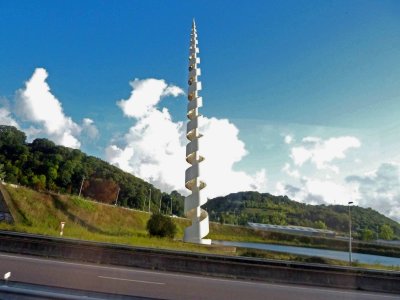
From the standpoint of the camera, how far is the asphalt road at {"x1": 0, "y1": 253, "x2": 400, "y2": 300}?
10500 mm

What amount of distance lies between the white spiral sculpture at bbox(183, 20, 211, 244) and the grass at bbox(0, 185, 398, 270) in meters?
2.23

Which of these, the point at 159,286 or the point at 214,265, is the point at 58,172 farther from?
the point at 159,286

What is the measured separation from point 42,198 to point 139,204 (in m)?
79.0

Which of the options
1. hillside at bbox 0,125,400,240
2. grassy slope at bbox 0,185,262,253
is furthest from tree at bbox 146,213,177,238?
hillside at bbox 0,125,400,240

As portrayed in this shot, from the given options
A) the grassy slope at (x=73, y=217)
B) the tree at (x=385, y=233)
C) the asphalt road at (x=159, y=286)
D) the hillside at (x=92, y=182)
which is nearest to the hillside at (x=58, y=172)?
the hillside at (x=92, y=182)

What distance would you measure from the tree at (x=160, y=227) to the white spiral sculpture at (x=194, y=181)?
272cm

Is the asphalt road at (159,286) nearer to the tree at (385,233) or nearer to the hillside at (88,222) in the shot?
the hillside at (88,222)

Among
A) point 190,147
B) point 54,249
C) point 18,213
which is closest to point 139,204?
point 18,213

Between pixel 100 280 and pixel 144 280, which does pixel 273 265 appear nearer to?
pixel 144 280

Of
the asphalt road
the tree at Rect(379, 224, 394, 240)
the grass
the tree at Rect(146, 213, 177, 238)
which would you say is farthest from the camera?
the tree at Rect(379, 224, 394, 240)

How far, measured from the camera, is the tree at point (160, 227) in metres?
39.7

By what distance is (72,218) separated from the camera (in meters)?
58.2

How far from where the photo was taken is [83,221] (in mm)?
60469

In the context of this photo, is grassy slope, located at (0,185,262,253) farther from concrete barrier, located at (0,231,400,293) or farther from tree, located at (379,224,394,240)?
tree, located at (379,224,394,240)
